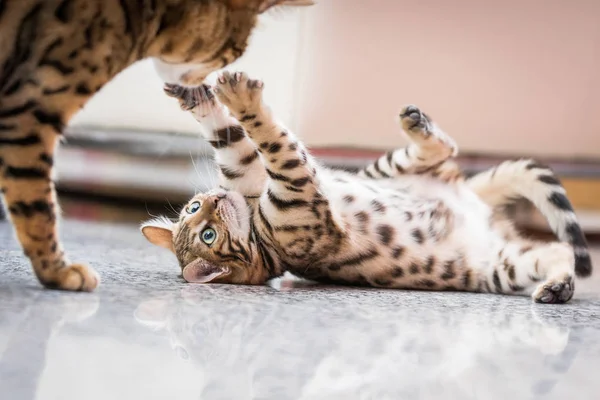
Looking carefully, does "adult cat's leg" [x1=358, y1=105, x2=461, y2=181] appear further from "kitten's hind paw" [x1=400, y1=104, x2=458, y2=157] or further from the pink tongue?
the pink tongue

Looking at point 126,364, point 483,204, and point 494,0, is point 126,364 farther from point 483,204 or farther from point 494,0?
point 494,0

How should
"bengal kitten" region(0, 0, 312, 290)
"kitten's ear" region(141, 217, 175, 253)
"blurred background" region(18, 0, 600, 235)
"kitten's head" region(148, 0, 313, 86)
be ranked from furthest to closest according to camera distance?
"blurred background" region(18, 0, 600, 235) < "kitten's ear" region(141, 217, 175, 253) < "kitten's head" region(148, 0, 313, 86) < "bengal kitten" region(0, 0, 312, 290)

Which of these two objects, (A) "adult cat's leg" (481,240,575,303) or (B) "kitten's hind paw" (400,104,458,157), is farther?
(B) "kitten's hind paw" (400,104,458,157)

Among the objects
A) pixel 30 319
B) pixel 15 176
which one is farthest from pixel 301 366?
pixel 15 176

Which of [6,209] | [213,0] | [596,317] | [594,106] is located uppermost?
[213,0]

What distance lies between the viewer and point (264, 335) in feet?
3.34

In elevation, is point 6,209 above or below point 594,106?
below

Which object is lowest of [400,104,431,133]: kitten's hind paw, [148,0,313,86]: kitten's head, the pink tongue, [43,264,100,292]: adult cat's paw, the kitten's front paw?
the pink tongue

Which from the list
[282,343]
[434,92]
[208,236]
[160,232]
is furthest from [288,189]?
[434,92]

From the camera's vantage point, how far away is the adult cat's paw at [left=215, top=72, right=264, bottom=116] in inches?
52.4

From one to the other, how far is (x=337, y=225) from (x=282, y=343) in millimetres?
478

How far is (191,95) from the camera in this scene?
1.47m

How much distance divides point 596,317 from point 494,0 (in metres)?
1.27

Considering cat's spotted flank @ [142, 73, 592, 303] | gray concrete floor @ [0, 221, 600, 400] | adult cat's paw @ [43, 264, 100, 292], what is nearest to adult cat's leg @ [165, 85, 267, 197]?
cat's spotted flank @ [142, 73, 592, 303]
